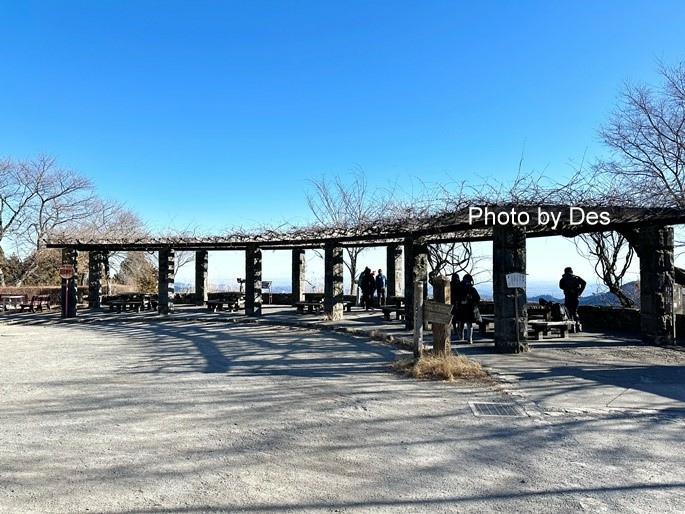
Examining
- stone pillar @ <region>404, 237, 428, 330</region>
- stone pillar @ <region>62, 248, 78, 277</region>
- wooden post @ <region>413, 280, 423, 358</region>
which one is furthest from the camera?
stone pillar @ <region>62, 248, 78, 277</region>

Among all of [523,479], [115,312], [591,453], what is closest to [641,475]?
[591,453]

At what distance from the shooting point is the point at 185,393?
660 cm

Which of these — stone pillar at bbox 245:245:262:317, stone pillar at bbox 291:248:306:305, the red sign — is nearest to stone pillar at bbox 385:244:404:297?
stone pillar at bbox 291:248:306:305

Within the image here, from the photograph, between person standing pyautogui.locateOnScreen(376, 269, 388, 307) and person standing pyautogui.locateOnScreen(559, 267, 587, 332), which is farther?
person standing pyautogui.locateOnScreen(376, 269, 388, 307)

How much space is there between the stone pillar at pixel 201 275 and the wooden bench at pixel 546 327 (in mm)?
16927

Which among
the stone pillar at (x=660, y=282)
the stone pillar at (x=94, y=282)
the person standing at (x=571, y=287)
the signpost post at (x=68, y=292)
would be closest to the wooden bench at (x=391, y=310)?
the person standing at (x=571, y=287)

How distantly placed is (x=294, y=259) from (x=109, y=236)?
824 centimetres

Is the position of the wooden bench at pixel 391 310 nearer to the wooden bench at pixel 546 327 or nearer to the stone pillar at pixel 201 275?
the wooden bench at pixel 546 327

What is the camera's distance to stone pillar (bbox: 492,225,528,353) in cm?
1022

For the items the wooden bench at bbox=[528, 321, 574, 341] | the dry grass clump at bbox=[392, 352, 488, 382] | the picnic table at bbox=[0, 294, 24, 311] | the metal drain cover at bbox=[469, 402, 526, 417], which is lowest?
the metal drain cover at bbox=[469, 402, 526, 417]

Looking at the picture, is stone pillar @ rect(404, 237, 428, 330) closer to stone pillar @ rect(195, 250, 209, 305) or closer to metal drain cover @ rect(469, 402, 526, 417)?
metal drain cover @ rect(469, 402, 526, 417)

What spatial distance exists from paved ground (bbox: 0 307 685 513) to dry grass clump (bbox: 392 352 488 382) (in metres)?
0.33

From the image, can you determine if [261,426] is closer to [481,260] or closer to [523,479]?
[523,479]

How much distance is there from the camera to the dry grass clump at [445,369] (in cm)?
765
